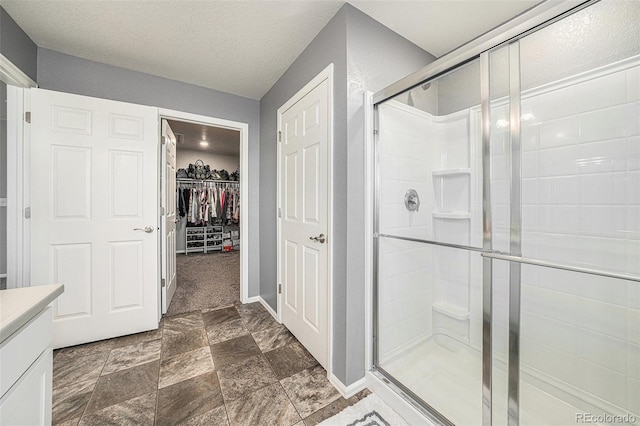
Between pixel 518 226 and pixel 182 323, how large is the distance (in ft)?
8.82

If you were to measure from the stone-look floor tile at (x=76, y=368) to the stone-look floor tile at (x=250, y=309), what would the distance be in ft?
3.54

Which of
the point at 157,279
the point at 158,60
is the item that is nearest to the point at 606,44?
the point at 158,60

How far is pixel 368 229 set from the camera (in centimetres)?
156

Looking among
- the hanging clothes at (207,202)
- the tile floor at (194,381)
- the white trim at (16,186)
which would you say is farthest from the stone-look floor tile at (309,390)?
the hanging clothes at (207,202)

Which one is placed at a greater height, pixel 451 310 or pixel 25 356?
pixel 25 356

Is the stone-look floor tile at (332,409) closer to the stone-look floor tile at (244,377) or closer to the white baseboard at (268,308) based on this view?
the stone-look floor tile at (244,377)

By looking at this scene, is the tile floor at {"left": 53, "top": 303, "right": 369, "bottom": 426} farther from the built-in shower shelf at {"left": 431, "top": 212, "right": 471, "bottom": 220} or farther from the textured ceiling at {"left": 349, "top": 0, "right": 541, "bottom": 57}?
the textured ceiling at {"left": 349, "top": 0, "right": 541, "bottom": 57}

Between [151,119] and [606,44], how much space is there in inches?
118

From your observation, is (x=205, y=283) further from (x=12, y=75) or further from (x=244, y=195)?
(x=12, y=75)

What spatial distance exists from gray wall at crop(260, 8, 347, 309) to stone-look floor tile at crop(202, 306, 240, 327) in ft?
1.17

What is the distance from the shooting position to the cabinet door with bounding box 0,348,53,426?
0.64 metres

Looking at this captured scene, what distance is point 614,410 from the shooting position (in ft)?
4.00

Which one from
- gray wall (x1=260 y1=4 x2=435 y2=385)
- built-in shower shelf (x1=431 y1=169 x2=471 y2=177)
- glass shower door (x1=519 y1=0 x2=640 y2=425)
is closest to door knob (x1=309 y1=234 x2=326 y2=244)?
gray wall (x1=260 y1=4 x2=435 y2=385)

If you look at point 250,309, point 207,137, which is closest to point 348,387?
point 250,309
